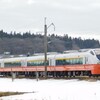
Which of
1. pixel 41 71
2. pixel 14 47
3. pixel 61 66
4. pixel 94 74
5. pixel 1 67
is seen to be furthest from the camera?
pixel 14 47

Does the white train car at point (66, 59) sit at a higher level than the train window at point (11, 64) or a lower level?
higher

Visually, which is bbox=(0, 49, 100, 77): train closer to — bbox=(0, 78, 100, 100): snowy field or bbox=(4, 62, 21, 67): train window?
bbox=(4, 62, 21, 67): train window

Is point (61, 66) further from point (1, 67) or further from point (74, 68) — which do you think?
point (1, 67)

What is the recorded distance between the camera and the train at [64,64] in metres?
54.2

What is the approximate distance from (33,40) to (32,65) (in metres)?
126

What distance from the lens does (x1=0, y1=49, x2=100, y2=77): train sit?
5425cm

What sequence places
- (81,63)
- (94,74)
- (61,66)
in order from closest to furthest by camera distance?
(94,74) < (81,63) < (61,66)

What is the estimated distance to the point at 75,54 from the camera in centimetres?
5784

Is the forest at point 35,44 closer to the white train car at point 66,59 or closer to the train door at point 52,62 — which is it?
the white train car at point 66,59

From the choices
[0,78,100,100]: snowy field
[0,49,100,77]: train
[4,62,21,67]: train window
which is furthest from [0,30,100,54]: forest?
[0,78,100,100]: snowy field

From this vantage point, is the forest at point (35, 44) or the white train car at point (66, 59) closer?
the white train car at point (66, 59)

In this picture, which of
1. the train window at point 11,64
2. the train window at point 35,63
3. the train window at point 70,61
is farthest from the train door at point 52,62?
the train window at point 11,64

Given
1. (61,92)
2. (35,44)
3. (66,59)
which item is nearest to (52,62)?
(66,59)

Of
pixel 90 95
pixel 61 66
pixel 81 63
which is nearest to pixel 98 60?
pixel 81 63
